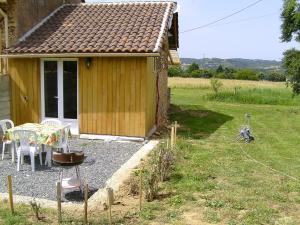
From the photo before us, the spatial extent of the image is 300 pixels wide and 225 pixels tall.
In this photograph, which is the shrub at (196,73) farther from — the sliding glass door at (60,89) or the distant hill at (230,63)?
the sliding glass door at (60,89)

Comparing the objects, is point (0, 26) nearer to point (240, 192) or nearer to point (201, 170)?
point (201, 170)

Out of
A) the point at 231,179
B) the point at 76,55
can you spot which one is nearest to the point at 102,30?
the point at 76,55

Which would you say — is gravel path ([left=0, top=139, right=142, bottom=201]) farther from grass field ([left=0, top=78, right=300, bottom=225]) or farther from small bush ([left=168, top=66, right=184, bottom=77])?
small bush ([left=168, top=66, right=184, bottom=77])

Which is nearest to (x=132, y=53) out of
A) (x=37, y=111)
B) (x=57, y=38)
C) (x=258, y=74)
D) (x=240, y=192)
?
(x=57, y=38)

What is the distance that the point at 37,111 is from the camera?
1366 cm

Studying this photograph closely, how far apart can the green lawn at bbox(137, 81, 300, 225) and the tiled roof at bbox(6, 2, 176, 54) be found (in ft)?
11.8

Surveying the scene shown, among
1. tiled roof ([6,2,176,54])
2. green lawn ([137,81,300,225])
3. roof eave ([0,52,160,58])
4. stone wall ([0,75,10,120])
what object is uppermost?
tiled roof ([6,2,176,54])

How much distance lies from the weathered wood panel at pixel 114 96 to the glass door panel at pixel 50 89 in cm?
93

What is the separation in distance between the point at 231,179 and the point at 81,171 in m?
3.47

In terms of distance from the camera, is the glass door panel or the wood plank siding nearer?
the wood plank siding

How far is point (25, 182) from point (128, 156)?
3.26 meters

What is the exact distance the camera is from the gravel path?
8195 mm

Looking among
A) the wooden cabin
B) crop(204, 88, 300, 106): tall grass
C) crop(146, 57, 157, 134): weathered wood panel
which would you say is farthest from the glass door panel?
crop(204, 88, 300, 106): tall grass

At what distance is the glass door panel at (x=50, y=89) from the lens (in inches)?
529
